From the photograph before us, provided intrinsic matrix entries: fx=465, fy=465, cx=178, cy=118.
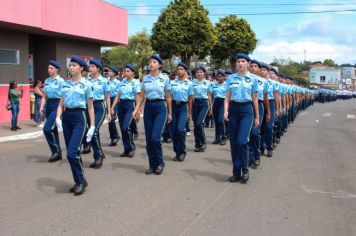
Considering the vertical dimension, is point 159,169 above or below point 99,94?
below

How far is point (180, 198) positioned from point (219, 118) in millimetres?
5982

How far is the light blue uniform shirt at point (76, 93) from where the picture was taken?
6.77m

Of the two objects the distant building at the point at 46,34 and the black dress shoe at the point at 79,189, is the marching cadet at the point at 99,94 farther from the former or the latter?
the distant building at the point at 46,34

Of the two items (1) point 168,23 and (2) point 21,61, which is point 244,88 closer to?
(2) point 21,61

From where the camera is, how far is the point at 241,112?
24.6 feet

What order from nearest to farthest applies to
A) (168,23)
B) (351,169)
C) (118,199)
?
(118,199) < (351,169) < (168,23)

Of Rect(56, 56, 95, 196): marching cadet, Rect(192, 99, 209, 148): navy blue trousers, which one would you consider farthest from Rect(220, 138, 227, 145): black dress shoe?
Rect(56, 56, 95, 196): marching cadet

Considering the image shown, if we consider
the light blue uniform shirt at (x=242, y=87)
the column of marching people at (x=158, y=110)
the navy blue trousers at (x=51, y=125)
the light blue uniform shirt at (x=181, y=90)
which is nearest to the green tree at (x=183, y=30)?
the column of marching people at (x=158, y=110)

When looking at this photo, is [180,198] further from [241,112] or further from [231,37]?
[231,37]

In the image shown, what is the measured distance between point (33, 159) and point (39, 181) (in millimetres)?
2294

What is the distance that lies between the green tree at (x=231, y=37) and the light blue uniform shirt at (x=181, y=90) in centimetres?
2415

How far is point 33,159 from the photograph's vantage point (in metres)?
9.62

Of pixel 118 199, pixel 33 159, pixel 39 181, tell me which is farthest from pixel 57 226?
pixel 33 159

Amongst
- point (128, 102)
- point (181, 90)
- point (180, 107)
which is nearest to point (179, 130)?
point (180, 107)
